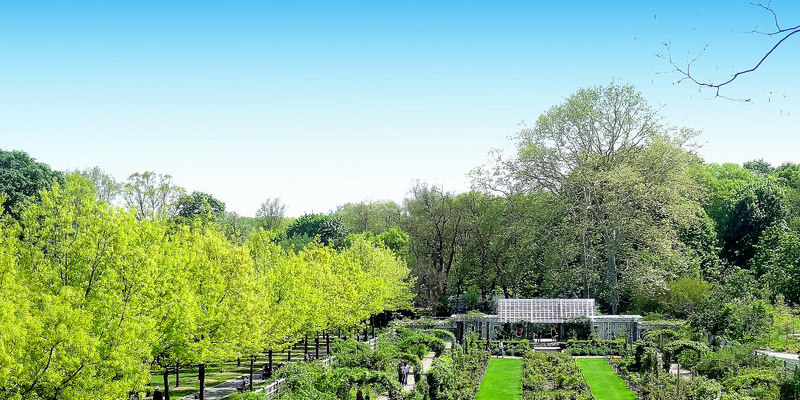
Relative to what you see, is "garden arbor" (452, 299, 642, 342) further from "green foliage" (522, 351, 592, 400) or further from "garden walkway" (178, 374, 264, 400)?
"garden walkway" (178, 374, 264, 400)

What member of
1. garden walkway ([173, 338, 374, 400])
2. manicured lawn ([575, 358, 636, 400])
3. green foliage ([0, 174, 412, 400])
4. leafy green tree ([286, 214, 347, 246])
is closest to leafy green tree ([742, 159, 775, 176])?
leafy green tree ([286, 214, 347, 246])

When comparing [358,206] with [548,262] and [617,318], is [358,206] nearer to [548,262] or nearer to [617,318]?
[548,262]

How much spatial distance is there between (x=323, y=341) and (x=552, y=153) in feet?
78.7

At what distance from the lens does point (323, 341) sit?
53.9 meters

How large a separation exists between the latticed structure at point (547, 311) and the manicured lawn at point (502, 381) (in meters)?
5.17

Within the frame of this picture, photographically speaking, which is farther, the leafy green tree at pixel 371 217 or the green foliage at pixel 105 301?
the leafy green tree at pixel 371 217

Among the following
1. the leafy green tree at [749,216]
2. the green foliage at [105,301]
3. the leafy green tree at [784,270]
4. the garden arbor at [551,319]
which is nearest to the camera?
the green foliage at [105,301]

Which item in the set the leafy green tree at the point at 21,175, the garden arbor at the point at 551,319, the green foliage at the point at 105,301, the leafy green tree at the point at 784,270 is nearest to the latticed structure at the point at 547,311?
the garden arbor at the point at 551,319

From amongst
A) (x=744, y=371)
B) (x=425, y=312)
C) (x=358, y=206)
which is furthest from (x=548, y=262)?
(x=358, y=206)

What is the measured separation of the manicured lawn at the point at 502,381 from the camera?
99.4 ft

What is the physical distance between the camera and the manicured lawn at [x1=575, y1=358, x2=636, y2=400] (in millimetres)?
30453

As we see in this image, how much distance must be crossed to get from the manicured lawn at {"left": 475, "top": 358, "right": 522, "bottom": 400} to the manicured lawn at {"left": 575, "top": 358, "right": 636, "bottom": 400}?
355cm

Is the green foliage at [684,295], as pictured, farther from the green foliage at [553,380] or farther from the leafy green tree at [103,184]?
the leafy green tree at [103,184]

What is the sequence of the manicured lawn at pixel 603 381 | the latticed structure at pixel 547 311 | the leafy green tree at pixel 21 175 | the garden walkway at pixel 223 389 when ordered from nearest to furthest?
the garden walkway at pixel 223 389 → the manicured lawn at pixel 603 381 → the latticed structure at pixel 547 311 → the leafy green tree at pixel 21 175
